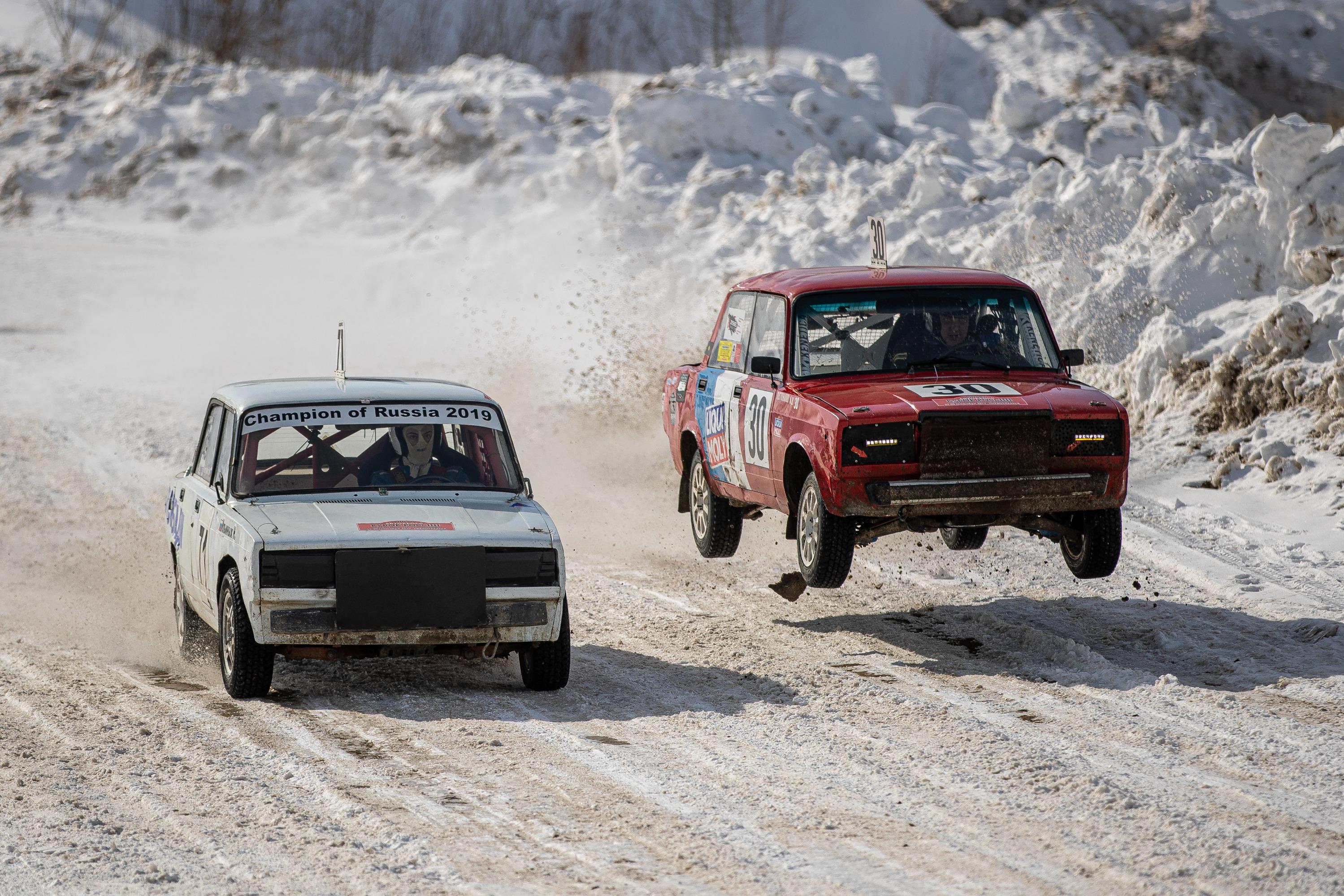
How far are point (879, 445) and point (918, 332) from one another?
4.11 ft

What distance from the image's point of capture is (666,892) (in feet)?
16.2

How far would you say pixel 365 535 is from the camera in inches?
288

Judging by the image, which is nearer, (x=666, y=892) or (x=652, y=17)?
(x=666, y=892)

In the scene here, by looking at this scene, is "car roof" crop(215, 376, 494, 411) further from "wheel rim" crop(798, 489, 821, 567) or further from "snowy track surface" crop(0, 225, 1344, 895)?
"wheel rim" crop(798, 489, 821, 567)

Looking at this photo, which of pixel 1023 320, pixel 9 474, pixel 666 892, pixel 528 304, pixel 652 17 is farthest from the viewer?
pixel 652 17

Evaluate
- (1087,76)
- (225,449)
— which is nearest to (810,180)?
(225,449)

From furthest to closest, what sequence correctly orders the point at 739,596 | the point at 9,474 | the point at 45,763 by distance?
1. the point at 9,474
2. the point at 739,596
3. the point at 45,763

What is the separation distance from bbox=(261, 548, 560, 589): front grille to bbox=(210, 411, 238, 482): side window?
1.08m

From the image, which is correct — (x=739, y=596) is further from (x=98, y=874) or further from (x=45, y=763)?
(x=98, y=874)

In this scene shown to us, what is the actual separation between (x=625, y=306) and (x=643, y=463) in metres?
6.11

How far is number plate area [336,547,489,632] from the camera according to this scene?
723 centimetres

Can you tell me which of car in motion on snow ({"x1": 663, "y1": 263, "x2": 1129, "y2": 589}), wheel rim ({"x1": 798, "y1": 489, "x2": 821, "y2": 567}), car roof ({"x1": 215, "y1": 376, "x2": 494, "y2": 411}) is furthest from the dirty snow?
car roof ({"x1": 215, "y1": 376, "x2": 494, "y2": 411})

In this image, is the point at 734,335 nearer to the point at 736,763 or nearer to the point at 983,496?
the point at 983,496

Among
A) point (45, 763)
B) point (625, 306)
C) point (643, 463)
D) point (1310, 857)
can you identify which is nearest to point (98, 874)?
point (45, 763)
